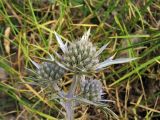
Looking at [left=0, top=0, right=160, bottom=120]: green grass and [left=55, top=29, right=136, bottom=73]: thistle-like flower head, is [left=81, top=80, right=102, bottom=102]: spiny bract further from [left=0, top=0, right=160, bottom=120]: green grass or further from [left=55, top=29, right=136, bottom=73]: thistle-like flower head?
[left=0, top=0, right=160, bottom=120]: green grass

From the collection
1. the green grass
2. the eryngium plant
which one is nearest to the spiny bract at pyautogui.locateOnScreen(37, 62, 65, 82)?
the eryngium plant

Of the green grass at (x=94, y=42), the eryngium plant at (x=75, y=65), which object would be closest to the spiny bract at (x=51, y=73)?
the eryngium plant at (x=75, y=65)

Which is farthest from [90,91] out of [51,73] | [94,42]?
[94,42]

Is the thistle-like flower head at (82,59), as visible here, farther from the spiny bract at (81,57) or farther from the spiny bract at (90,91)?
the spiny bract at (90,91)

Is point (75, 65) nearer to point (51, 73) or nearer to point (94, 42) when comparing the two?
point (51, 73)

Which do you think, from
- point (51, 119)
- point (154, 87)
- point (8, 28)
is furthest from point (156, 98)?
point (8, 28)
